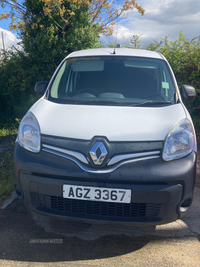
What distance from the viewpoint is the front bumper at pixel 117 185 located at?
1.90 m

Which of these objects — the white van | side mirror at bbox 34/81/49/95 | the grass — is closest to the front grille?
the white van

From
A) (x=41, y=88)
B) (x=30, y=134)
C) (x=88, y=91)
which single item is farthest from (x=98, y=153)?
(x=41, y=88)

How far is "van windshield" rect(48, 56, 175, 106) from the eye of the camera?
2.73 meters

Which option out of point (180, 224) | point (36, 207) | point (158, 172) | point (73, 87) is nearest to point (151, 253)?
point (180, 224)

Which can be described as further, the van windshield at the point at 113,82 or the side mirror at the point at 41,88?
the side mirror at the point at 41,88

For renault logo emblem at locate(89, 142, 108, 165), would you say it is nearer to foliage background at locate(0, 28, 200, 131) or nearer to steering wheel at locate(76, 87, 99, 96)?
steering wheel at locate(76, 87, 99, 96)

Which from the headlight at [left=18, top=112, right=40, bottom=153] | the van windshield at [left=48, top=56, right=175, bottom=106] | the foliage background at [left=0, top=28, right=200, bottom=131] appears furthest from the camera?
the foliage background at [left=0, top=28, right=200, bottom=131]

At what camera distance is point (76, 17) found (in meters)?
6.53

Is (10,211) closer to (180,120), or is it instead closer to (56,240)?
(56,240)

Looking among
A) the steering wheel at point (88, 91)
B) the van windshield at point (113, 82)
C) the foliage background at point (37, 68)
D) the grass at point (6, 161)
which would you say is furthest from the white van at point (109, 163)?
the foliage background at point (37, 68)

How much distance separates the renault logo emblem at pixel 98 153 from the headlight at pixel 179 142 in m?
0.48

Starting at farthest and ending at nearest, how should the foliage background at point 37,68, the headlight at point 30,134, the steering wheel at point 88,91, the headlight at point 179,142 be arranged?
1. the foliage background at point 37,68
2. the steering wheel at point 88,91
3. the headlight at point 30,134
4. the headlight at point 179,142

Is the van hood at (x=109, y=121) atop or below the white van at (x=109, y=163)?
atop

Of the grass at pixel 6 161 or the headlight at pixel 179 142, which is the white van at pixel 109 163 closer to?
the headlight at pixel 179 142
